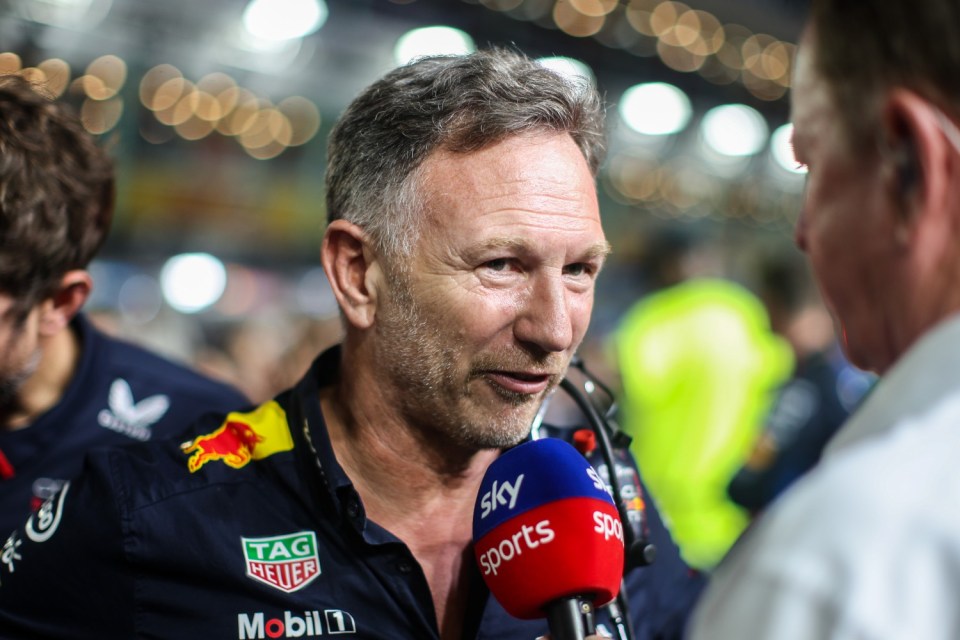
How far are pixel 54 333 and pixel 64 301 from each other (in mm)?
82

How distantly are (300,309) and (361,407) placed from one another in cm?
1261

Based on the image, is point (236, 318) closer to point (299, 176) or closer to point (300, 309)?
point (300, 309)

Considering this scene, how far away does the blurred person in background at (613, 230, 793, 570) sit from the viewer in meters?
3.98

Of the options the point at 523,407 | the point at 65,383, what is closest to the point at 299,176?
the point at 65,383

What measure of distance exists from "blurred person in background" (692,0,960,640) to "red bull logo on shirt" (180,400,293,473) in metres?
1.11

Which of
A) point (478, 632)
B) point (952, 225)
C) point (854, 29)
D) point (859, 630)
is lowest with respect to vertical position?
point (478, 632)

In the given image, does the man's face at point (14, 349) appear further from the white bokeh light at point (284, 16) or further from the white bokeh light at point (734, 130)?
the white bokeh light at point (734, 130)

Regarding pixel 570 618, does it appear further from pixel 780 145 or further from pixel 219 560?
pixel 780 145

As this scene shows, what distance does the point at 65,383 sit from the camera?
2.49 meters

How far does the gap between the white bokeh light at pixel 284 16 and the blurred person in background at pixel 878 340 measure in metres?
6.85

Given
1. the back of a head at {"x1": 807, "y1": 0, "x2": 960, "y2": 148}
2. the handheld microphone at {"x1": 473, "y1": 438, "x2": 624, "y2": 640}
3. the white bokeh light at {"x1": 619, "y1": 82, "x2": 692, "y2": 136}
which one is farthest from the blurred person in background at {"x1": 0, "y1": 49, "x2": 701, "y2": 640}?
the white bokeh light at {"x1": 619, "y1": 82, "x2": 692, "y2": 136}

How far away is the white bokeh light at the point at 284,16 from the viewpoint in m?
7.44

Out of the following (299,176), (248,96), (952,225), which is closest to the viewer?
(952,225)

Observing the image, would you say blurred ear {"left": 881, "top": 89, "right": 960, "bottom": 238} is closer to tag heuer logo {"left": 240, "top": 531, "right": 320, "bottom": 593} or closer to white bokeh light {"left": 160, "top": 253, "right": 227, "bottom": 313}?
tag heuer logo {"left": 240, "top": 531, "right": 320, "bottom": 593}
